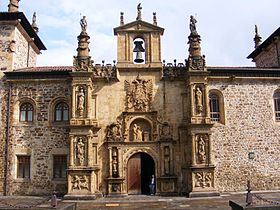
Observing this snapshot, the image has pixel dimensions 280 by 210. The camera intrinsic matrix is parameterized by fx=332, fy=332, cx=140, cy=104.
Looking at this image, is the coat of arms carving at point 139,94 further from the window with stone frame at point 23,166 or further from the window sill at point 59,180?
the window with stone frame at point 23,166

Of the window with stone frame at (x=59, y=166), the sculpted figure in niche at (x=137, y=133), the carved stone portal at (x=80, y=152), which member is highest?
the sculpted figure in niche at (x=137, y=133)

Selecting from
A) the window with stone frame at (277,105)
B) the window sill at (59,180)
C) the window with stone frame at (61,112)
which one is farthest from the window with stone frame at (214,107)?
the window sill at (59,180)

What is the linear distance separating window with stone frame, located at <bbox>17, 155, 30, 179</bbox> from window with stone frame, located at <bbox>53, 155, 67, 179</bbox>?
161 cm

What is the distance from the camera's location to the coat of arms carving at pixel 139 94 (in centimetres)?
2014

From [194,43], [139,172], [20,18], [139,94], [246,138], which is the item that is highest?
[20,18]

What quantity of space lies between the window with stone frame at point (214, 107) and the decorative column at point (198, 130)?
158 cm

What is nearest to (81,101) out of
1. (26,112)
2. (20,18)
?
(26,112)

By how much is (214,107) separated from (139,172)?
20.2 ft

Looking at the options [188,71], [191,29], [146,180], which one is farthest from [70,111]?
[191,29]

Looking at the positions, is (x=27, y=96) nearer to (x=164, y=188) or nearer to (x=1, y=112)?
(x=1, y=112)

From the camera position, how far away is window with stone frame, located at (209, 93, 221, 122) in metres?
20.6

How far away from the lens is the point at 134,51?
68.7 feet

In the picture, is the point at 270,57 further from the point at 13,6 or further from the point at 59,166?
the point at 13,6

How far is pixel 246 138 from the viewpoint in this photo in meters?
20.2
